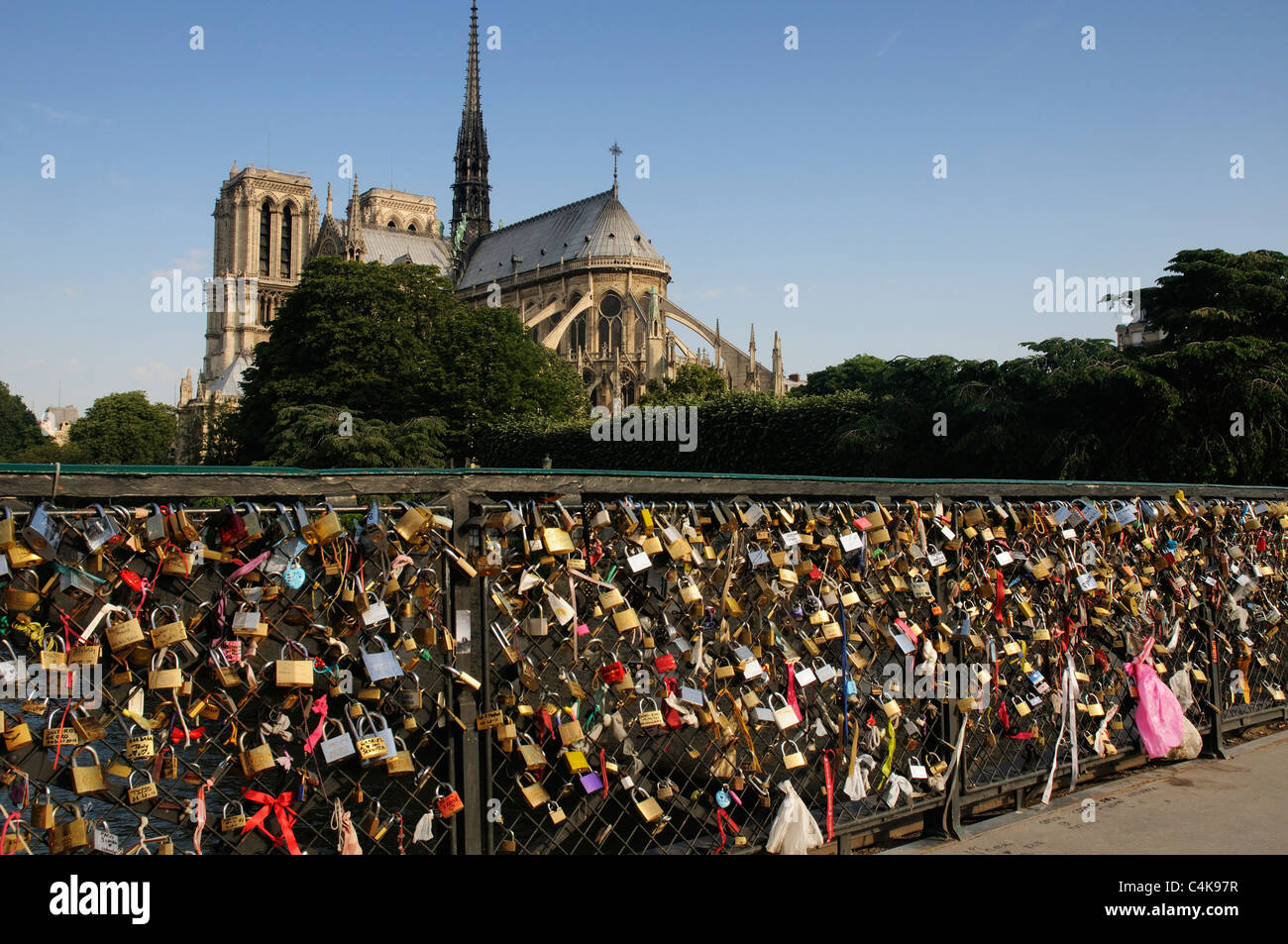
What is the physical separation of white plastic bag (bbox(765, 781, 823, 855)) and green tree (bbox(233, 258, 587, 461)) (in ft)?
131

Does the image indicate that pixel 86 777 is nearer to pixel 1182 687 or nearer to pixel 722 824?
pixel 722 824

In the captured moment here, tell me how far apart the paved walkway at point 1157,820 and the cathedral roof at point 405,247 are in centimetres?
10598

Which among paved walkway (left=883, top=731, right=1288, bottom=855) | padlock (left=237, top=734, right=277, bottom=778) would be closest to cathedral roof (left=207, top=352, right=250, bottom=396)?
paved walkway (left=883, top=731, right=1288, bottom=855)

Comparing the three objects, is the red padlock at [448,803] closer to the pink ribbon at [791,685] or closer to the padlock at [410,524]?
the padlock at [410,524]

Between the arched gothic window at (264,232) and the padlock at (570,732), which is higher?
the arched gothic window at (264,232)

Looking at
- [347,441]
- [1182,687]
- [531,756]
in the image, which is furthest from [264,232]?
[531,756]

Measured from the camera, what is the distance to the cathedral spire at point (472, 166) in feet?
343

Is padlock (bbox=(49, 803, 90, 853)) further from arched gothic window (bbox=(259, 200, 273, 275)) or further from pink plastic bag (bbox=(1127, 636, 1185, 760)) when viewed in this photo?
arched gothic window (bbox=(259, 200, 273, 275))

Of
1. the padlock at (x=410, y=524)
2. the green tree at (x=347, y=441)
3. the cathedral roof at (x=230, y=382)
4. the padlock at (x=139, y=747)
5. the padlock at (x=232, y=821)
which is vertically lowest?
the padlock at (x=232, y=821)

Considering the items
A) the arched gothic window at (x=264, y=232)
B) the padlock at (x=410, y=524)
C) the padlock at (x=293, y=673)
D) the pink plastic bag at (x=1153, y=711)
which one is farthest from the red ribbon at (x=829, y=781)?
the arched gothic window at (x=264, y=232)

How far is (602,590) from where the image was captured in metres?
4.70
